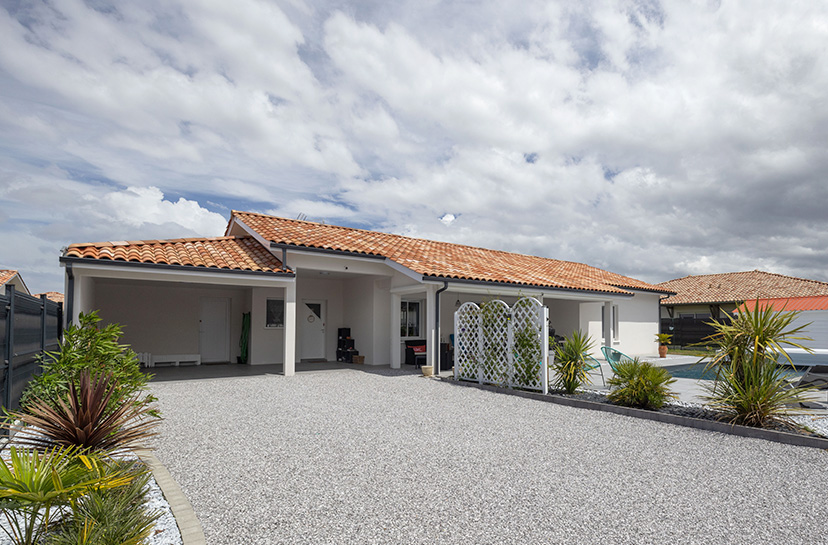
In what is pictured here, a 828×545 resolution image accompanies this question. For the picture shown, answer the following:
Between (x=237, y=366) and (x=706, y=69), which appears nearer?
(x=706, y=69)

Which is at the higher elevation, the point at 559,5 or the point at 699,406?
the point at 559,5

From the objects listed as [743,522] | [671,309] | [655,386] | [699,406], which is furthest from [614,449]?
[671,309]

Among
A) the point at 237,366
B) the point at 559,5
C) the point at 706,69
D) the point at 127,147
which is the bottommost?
the point at 237,366

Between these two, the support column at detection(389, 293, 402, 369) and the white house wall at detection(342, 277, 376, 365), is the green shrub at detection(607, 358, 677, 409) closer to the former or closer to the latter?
the support column at detection(389, 293, 402, 369)

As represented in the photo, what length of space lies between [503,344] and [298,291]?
8.50 meters

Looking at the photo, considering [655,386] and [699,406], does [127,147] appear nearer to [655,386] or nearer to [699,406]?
[655,386]

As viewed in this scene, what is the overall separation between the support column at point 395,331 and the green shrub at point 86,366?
346 inches

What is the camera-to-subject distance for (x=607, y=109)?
11836mm

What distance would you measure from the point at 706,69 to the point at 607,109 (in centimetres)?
218

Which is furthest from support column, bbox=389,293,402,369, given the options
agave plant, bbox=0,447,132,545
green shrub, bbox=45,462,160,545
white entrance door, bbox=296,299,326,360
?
agave plant, bbox=0,447,132,545

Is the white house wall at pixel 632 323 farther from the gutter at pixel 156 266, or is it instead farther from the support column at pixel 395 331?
the gutter at pixel 156 266

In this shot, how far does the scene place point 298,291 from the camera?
17.2 metres

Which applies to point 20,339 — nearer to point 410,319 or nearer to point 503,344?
point 503,344

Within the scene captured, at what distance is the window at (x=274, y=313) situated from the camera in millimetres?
16906
